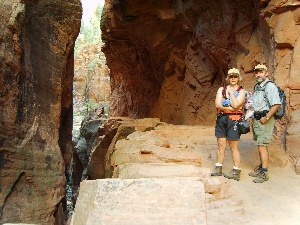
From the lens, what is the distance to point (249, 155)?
5.46 meters

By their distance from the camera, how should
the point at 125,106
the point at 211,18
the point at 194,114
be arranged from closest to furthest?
1. the point at 211,18
2. the point at 194,114
3. the point at 125,106

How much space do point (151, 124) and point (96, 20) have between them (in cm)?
3257

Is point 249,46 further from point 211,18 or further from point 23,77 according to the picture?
point 23,77

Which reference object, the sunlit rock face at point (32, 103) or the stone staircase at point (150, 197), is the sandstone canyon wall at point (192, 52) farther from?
the sunlit rock face at point (32, 103)

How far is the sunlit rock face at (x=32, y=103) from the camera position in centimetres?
543

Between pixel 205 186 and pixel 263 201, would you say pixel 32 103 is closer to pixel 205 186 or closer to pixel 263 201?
pixel 205 186

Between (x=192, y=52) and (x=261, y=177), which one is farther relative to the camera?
(x=192, y=52)

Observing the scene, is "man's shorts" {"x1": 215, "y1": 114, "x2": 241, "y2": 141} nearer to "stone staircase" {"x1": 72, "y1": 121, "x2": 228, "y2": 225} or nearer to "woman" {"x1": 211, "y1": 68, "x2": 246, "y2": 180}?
"woman" {"x1": 211, "y1": 68, "x2": 246, "y2": 180}

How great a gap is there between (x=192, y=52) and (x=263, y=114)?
26.8ft


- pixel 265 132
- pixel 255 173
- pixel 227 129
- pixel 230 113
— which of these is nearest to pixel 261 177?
pixel 255 173

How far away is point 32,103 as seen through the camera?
6148 mm

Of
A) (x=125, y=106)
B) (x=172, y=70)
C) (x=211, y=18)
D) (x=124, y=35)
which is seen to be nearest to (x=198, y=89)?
(x=172, y=70)

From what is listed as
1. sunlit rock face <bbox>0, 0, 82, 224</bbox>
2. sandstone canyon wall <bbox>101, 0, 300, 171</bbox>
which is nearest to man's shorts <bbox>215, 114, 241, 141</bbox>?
sandstone canyon wall <bbox>101, 0, 300, 171</bbox>

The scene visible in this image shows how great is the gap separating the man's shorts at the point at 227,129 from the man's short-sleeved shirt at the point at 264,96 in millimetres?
559
